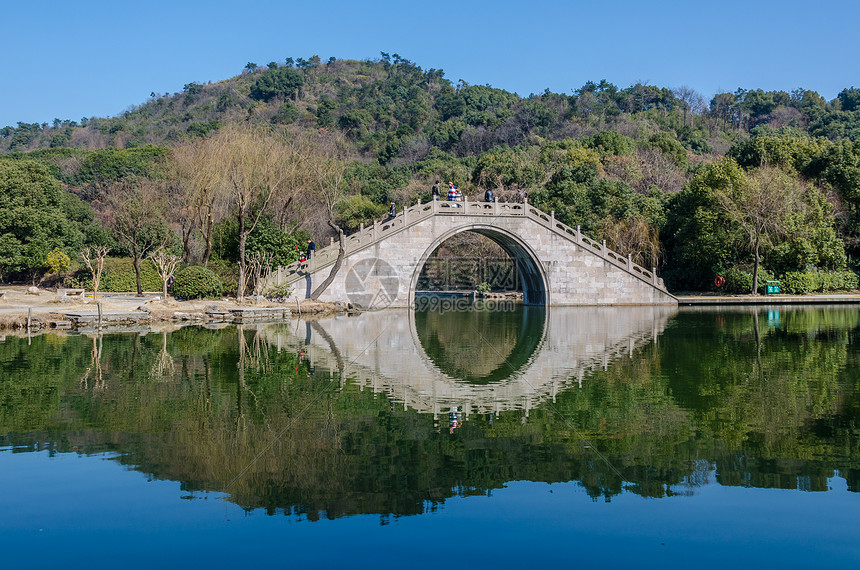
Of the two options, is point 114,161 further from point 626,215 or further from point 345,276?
point 626,215

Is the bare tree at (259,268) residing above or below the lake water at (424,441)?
above

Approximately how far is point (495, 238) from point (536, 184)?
1145 cm

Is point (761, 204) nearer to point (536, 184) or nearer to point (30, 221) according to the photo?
point (536, 184)

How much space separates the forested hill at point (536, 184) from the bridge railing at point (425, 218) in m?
1.33

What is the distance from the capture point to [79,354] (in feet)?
56.1

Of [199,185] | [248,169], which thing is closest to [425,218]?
[248,169]

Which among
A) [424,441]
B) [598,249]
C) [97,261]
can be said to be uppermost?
[598,249]

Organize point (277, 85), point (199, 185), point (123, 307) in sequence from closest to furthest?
point (123, 307) < point (199, 185) < point (277, 85)

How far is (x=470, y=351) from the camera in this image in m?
19.1

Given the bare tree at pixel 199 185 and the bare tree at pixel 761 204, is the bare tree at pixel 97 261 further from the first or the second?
the bare tree at pixel 761 204

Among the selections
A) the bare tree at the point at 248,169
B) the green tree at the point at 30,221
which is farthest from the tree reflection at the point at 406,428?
the green tree at the point at 30,221

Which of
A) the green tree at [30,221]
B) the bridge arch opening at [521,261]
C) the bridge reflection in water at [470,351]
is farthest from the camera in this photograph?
the green tree at [30,221]

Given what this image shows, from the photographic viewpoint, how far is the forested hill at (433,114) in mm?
74000

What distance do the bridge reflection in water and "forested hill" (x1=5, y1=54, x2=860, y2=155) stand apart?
1750 inches
